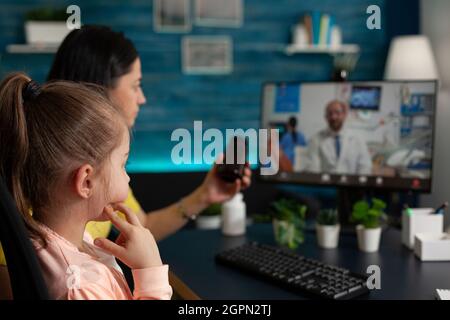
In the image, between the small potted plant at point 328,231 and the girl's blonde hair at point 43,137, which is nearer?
the girl's blonde hair at point 43,137

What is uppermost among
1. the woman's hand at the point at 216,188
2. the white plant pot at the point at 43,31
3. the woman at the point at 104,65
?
the white plant pot at the point at 43,31

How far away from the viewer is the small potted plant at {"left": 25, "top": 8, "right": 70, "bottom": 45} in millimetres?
3389

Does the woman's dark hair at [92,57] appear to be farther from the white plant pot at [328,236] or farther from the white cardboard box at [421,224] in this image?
the white cardboard box at [421,224]

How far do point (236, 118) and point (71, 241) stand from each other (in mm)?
3124

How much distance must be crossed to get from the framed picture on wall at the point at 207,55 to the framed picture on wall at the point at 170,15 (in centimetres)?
11

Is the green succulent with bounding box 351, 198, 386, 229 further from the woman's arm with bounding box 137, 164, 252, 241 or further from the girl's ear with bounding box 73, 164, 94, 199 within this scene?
the girl's ear with bounding box 73, 164, 94, 199

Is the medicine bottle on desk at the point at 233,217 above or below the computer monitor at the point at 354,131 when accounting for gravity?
below

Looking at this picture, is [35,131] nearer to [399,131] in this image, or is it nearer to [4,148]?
[4,148]

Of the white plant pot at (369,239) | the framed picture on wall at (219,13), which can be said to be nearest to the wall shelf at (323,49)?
the framed picture on wall at (219,13)

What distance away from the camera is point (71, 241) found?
2.57 ft

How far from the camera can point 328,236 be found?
→ 1472 mm

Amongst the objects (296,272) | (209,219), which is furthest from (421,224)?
(209,219)

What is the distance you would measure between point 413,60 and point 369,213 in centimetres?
219

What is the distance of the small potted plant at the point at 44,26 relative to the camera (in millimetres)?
3389
